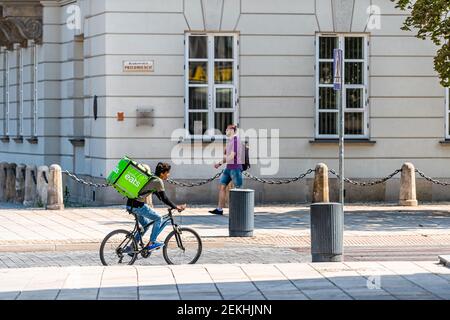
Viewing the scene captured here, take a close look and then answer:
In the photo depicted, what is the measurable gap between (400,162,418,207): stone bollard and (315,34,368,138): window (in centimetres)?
179

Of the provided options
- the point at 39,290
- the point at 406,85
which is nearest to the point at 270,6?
the point at 406,85

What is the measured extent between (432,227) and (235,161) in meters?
4.52

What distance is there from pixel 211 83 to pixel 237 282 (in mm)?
14422

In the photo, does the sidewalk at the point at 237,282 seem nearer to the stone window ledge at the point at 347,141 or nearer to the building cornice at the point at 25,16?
the stone window ledge at the point at 347,141

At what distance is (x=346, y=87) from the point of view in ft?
95.0

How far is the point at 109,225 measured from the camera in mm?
23094

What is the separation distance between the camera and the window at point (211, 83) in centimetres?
2839

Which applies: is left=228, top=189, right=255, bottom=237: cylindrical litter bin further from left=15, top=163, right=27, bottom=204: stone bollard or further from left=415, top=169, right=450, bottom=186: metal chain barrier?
left=15, top=163, right=27, bottom=204: stone bollard

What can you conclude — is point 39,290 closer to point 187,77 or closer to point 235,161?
point 235,161

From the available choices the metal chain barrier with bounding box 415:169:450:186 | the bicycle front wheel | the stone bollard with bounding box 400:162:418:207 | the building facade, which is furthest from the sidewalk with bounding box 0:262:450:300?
the building facade

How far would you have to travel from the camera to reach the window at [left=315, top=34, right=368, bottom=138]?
2883 cm

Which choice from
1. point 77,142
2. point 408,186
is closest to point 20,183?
point 77,142

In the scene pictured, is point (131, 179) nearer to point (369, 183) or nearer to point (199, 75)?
point (199, 75)

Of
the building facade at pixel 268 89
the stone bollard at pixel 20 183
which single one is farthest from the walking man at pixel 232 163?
the stone bollard at pixel 20 183
